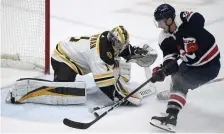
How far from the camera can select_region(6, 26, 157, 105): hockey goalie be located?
101 inches

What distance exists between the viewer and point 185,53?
2.46 m

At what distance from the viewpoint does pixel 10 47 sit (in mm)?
3361

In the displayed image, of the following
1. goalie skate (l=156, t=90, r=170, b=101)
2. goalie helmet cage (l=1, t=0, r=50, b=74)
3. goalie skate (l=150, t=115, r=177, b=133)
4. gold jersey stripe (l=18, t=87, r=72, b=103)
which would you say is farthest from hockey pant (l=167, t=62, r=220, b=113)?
goalie helmet cage (l=1, t=0, r=50, b=74)

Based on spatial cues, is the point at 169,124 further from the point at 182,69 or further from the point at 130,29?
the point at 130,29

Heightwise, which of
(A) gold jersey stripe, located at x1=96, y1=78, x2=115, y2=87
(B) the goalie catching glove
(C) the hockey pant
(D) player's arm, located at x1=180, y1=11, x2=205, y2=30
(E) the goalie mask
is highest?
(D) player's arm, located at x1=180, y1=11, x2=205, y2=30

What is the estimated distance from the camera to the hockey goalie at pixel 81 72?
2.56 metres

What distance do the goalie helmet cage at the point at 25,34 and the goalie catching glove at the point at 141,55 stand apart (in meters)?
0.58

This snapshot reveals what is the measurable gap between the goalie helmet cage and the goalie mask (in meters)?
0.66

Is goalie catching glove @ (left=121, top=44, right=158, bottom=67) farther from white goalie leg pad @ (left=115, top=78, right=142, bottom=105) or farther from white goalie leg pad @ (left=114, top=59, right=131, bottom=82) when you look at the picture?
white goalie leg pad @ (left=115, top=78, right=142, bottom=105)

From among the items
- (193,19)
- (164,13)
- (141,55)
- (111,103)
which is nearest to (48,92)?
(111,103)

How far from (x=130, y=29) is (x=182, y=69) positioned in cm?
163

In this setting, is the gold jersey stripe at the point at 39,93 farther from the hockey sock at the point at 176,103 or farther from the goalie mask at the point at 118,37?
the hockey sock at the point at 176,103

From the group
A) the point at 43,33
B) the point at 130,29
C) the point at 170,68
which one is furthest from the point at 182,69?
the point at 130,29

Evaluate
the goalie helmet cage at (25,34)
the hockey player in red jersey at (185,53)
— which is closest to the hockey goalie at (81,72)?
the hockey player in red jersey at (185,53)
